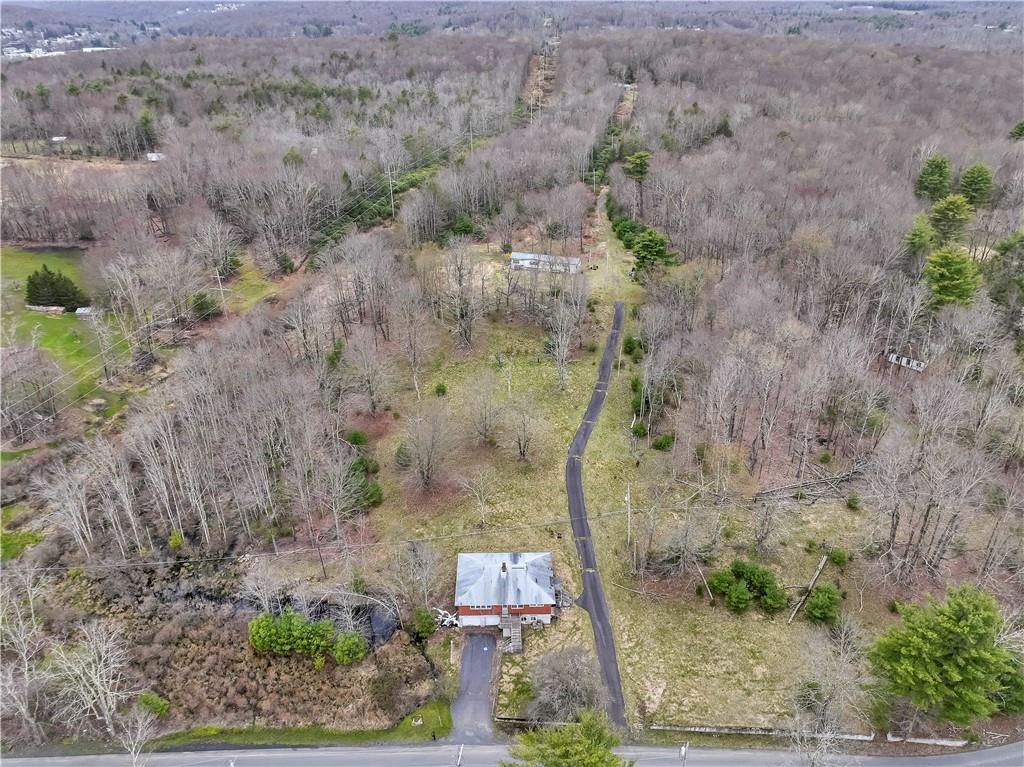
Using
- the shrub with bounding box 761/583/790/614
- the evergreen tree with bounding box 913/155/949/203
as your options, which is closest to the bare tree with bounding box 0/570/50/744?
the shrub with bounding box 761/583/790/614

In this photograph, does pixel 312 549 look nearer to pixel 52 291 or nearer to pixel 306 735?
pixel 306 735

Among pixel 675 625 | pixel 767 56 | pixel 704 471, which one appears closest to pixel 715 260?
pixel 704 471

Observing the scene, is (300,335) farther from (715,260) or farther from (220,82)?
(220,82)

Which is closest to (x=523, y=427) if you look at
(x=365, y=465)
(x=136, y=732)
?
(x=365, y=465)

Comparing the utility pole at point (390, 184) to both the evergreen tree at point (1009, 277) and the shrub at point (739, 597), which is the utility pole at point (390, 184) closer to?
the shrub at point (739, 597)

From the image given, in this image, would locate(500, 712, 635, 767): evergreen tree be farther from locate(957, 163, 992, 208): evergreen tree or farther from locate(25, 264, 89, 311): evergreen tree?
locate(957, 163, 992, 208): evergreen tree
